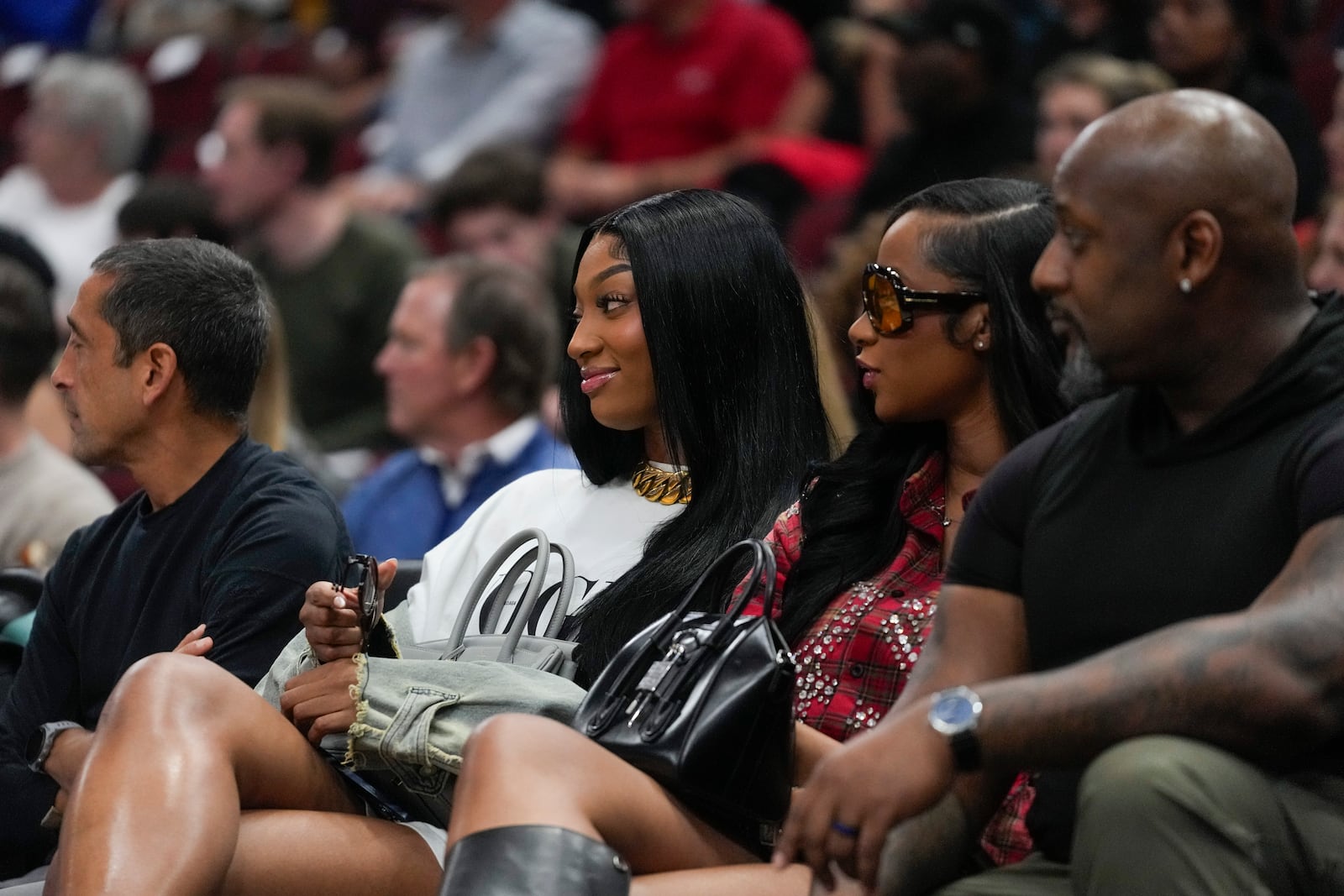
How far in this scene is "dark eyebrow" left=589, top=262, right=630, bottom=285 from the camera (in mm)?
3445

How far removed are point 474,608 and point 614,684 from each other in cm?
73

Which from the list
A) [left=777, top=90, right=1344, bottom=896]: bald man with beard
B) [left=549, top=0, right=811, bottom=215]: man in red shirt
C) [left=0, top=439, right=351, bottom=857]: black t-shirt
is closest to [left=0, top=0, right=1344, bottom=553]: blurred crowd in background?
[left=549, top=0, right=811, bottom=215]: man in red shirt

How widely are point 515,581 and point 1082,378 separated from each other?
1.26 metres

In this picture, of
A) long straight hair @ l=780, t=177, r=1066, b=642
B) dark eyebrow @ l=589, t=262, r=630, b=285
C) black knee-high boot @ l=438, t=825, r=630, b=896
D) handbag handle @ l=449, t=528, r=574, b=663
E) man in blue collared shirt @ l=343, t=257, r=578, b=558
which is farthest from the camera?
man in blue collared shirt @ l=343, t=257, r=578, b=558

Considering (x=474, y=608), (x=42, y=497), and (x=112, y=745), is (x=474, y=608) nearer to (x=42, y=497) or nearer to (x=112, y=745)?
(x=112, y=745)

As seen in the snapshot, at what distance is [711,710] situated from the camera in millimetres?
2533

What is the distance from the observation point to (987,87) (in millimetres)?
6551

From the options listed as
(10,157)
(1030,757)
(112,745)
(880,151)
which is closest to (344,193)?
Result: (10,157)

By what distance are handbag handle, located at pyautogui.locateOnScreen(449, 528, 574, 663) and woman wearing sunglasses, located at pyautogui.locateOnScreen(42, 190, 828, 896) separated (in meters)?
0.05

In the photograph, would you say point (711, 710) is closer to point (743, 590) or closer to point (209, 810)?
point (743, 590)

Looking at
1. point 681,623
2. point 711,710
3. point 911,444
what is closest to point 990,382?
point 911,444

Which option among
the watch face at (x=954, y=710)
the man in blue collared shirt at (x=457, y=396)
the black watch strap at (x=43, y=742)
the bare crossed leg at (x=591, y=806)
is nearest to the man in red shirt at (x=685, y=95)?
the man in blue collared shirt at (x=457, y=396)

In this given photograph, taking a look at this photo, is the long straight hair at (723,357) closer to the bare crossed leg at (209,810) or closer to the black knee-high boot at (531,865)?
the bare crossed leg at (209,810)

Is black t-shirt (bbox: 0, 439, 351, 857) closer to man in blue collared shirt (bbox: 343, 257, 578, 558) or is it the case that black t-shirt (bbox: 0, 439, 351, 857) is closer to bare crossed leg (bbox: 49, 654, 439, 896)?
bare crossed leg (bbox: 49, 654, 439, 896)
